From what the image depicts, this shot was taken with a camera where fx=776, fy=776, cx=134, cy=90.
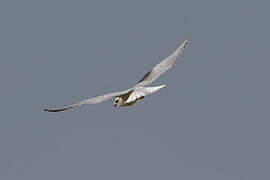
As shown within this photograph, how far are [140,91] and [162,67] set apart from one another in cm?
436

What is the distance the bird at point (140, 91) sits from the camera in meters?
27.6

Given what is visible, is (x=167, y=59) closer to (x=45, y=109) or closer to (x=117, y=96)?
(x=117, y=96)

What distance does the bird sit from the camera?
27594 millimetres

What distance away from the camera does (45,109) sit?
2539 cm

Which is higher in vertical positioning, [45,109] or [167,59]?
[167,59]

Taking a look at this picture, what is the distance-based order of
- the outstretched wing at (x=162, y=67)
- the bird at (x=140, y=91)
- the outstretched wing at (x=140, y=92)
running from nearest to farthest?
the bird at (x=140, y=91) → the outstretched wing at (x=140, y=92) → the outstretched wing at (x=162, y=67)

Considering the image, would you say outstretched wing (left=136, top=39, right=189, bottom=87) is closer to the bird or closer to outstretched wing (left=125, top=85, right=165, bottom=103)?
the bird

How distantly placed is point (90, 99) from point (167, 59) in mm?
6997

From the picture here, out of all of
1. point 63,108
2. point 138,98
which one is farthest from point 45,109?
point 138,98

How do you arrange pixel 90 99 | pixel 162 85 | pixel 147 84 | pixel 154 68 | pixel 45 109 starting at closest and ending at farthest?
pixel 45 109 → pixel 90 99 → pixel 162 85 → pixel 147 84 → pixel 154 68

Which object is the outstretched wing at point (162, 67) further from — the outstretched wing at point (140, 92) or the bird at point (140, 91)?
the outstretched wing at point (140, 92)

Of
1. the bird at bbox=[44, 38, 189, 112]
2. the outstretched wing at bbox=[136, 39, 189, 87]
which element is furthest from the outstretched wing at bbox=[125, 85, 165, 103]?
the outstretched wing at bbox=[136, 39, 189, 87]

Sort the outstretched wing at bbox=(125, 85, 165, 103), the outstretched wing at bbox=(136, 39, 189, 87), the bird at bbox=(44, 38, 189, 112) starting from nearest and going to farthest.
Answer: the bird at bbox=(44, 38, 189, 112), the outstretched wing at bbox=(125, 85, 165, 103), the outstretched wing at bbox=(136, 39, 189, 87)

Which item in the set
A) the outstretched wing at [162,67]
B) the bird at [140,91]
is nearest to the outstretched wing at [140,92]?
the bird at [140,91]
